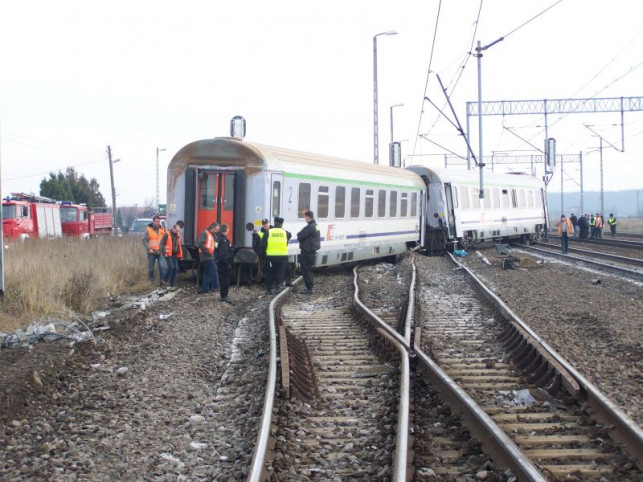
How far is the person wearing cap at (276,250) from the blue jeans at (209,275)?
1050mm

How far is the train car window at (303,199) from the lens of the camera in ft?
52.1

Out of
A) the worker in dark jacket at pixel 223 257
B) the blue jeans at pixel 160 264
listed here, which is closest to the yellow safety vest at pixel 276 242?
the worker in dark jacket at pixel 223 257

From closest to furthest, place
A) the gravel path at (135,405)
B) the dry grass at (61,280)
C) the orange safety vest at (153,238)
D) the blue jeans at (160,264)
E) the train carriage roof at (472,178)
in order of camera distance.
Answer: the gravel path at (135,405) → the dry grass at (61,280) → the orange safety vest at (153,238) → the blue jeans at (160,264) → the train carriage roof at (472,178)

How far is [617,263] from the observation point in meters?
22.9

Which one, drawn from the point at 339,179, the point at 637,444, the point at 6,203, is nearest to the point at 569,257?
the point at 339,179

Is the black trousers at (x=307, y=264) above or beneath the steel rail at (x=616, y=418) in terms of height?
above

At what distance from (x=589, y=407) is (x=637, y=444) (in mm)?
1046

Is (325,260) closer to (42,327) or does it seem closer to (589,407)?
(42,327)

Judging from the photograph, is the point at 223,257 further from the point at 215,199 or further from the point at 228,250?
the point at 215,199

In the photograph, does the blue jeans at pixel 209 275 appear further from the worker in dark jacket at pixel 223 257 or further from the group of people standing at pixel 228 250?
the worker in dark jacket at pixel 223 257

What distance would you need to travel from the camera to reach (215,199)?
1498cm

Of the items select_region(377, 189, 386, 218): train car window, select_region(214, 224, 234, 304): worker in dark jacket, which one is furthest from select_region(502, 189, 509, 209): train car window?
select_region(214, 224, 234, 304): worker in dark jacket

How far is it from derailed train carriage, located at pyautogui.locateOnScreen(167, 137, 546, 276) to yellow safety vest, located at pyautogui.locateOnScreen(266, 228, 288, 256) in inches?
31.0

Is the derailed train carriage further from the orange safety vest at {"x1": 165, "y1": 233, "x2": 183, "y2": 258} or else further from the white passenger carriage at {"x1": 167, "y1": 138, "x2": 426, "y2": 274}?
the orange safety vest at {"x1": 165, "y1": 233, "x2": 183, "y2": 258}
